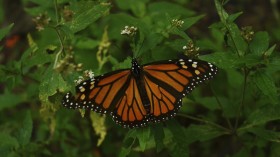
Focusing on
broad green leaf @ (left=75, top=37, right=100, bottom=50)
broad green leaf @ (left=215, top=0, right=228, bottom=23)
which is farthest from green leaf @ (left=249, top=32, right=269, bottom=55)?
broad green leaf @ (left=75, top=37, right=100, bottom=50)

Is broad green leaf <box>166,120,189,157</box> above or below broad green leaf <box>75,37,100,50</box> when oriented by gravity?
below

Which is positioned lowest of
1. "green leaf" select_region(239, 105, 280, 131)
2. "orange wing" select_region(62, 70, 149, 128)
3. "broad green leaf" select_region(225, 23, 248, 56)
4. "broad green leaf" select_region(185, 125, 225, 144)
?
"broad green leaf" select_region(185, 125, 225, 144)

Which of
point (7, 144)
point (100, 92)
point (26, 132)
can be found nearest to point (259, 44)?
point (100, 92)

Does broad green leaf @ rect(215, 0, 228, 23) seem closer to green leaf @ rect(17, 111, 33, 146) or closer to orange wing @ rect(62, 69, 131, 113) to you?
orange wing @ rect(62, 69, 131, 113)

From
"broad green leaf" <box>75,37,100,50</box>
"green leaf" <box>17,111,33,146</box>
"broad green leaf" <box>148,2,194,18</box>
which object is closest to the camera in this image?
"green leaf" <box>17,111,33,146</box>

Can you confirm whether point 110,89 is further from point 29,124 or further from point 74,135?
point 74,135

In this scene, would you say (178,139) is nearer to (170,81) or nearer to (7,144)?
(170,81)

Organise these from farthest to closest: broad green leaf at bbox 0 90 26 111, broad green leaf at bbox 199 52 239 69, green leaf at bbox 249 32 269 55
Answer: broad green leaf at bbox 0 90 26 111 < green leaf at bbox 249 32 269 55 < broad green leaf at bbox 199 52 239 69

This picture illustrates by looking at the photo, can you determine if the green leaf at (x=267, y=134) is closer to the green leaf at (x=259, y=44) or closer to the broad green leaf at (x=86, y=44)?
the green leaf at (x=259, y=44)
